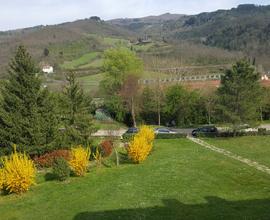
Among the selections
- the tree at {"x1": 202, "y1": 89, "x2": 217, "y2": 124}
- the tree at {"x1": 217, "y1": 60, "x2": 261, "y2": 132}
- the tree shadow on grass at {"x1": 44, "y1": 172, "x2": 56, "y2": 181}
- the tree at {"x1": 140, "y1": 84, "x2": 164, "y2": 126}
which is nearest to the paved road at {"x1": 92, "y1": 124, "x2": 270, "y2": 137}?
the tree at {"x1": 202, "y1": 89, "x2": 217, "y2": 124}

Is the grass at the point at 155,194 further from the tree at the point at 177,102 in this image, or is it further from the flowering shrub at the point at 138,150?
the tree at the point at 177,102

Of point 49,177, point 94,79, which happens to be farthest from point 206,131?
point 94,79

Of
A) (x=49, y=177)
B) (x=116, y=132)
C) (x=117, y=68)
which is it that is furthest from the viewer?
(x=117, y=68)

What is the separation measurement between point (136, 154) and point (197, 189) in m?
9.07

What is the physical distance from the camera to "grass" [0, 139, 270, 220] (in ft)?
66.2

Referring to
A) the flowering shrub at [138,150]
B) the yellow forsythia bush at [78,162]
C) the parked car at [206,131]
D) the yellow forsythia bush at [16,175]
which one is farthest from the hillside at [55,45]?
the yellow forsythia bush at [16,175]

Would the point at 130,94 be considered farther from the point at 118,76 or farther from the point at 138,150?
the point at 138,150

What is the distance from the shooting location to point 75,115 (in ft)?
121

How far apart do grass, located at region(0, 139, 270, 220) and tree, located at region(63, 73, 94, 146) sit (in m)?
6.04

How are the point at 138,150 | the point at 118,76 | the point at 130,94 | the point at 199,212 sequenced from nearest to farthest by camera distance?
the point at 199,212 → the point at 138,150 → the point at 130,94 → the point at 118,76

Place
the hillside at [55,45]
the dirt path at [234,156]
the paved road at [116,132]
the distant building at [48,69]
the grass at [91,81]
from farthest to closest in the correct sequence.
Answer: the hillside at [55,45] < the distant building at [48,69] < the grass at [91,81] < the paved road at [116,132] < the dirt path at [234,156]

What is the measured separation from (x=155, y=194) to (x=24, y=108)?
51.9 feet

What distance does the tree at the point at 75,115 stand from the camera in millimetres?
36906

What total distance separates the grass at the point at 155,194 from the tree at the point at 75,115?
19.8 feet
